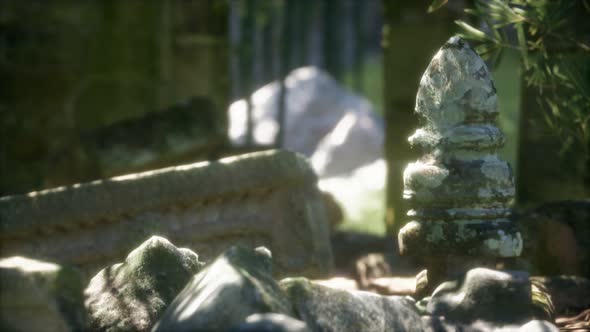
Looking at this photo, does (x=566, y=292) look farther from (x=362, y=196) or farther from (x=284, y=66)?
(x=362, y=196)

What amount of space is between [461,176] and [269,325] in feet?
3.54

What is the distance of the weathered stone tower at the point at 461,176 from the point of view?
2715 millimetres

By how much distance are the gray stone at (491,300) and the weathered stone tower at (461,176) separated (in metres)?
0.19

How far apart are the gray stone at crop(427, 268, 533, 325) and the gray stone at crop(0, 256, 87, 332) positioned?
1.10m

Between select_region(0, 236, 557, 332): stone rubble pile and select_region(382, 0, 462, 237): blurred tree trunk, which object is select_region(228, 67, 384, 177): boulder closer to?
select_region(382, 0, 462, 237): blurred tree trunk

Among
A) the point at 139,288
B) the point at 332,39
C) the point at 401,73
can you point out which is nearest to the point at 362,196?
the point at 401,73

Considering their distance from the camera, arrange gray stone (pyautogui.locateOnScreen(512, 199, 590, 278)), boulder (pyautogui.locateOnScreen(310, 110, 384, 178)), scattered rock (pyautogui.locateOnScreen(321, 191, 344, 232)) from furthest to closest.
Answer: boulder (pyautogui.locateOnScreen(310, 110, 384, 178))
scattered rock (pyautogui.locateOnScreen(321, 191, 344, 232))
gray stone (pyautogui.locateOnScreen(512, 199, 590, 278))

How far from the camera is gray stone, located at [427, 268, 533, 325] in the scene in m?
2.48

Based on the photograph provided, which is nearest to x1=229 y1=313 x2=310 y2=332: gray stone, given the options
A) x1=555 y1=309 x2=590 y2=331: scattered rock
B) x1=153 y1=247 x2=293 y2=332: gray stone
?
x1=153 y1=247 x2=293 y2=332: gray stone

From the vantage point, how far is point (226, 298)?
2.03 metres

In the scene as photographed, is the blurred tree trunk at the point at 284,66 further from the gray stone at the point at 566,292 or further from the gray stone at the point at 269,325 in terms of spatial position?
the gray stone at the point at 269,325

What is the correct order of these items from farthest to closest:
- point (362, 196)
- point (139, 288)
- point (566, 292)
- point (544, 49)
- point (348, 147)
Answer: point (348, 147), point (362, 196), point (544, 49), point (566, 292), point (139, 288)

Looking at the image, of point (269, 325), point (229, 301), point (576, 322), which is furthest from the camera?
point (576, 322)

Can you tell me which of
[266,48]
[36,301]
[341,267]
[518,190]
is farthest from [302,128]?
[36,301]
